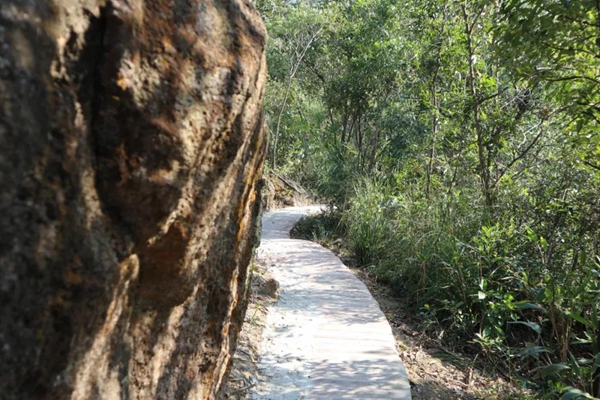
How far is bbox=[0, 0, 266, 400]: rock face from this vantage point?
1.17 metres

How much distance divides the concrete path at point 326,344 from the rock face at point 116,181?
6.69 ft

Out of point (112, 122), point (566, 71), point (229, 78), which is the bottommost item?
point (112, 122)

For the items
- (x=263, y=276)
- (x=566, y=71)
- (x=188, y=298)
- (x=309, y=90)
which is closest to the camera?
(x=188, y=298)

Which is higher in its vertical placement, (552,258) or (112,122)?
(112,122)

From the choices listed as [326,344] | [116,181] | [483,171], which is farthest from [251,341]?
[483,171]

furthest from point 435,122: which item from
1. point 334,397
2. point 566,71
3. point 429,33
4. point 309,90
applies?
point 309,90

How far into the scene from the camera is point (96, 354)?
148 cm

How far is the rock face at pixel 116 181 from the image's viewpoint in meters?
1.17

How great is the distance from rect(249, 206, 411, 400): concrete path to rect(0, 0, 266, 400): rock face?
6.69 feet

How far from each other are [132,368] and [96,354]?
322 millimetres

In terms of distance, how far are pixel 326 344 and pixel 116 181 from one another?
379 centimetres

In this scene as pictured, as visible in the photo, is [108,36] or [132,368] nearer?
[108,36]

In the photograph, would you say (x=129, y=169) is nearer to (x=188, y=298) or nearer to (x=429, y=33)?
(x=188, y=298)

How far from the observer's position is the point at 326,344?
4953mm
